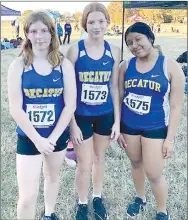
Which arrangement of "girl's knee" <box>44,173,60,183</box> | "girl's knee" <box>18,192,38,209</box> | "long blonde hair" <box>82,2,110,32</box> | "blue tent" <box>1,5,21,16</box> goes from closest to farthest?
"girl's knee" <box>18,192,38,209</box> → "long blonde hair" <box>82,2,110,32</box> → "girl's knee" <box>44,173,60,183</box> → "blue tent" <box>1,5,21,16</box>

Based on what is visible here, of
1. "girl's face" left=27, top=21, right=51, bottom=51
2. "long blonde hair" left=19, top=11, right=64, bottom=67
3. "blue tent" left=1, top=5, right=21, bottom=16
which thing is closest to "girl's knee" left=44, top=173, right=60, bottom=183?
"long blonde hair" left=19, top=11, right=64, bottom=67

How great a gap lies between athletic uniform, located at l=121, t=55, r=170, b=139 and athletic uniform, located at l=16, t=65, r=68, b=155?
1.70 feet

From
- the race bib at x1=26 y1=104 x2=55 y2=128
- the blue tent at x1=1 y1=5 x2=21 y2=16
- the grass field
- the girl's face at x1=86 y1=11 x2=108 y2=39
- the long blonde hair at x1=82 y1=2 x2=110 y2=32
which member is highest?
the blue tent at x1=1 y1=5 x2=21 y2=16

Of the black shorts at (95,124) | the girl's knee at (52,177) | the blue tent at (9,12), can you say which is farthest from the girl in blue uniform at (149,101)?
the blue tent at (9,12)

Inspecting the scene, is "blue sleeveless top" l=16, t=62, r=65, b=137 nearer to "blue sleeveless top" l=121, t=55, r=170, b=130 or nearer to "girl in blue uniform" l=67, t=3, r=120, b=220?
"girl in blue uniform" l=67, t=3, r=120, b=220

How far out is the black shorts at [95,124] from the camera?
101 inches

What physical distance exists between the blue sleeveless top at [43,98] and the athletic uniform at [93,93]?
229 millimetres

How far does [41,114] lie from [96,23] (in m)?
0.75

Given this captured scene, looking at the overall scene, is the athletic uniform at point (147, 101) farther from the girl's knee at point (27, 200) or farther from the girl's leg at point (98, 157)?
the girl's knee at point (27, 200)

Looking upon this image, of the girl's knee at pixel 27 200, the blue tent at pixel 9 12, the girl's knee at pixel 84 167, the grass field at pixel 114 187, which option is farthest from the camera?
the blue tent at pixel 9 12

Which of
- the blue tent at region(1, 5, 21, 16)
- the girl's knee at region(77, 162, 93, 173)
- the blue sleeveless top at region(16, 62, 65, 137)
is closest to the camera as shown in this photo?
the blue sleeveless top at region(16, 62, 65, 137)

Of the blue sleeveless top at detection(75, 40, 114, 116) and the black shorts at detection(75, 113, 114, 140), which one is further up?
the blue sleeveless top at detection(75, 40, 114, 116)

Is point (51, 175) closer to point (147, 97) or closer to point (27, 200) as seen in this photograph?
point (27, 200)

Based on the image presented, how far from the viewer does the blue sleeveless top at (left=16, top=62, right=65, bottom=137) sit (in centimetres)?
216
